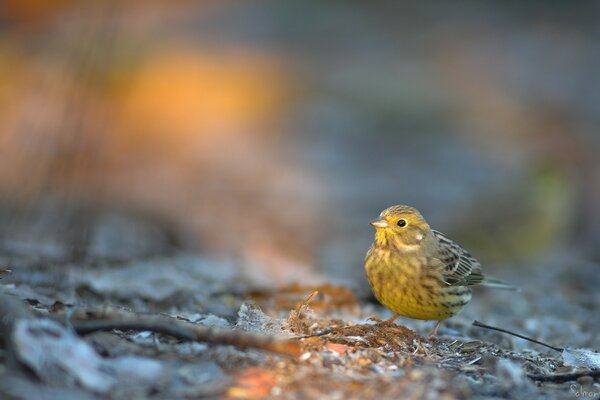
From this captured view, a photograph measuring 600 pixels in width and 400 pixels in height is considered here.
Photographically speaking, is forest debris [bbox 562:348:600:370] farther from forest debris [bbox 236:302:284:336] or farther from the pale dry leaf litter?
forest debris [bbox 236:302:284:336]

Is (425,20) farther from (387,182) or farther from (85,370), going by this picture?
(85,370)

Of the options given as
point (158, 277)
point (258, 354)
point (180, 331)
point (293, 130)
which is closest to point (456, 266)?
point (158, 277)

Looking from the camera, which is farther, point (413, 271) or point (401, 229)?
point (401, 229)

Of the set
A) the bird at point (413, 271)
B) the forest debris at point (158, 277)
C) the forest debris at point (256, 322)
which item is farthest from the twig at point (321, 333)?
the forest debris at point (158, 277)

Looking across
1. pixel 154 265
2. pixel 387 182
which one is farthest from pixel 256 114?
pixel 154 265

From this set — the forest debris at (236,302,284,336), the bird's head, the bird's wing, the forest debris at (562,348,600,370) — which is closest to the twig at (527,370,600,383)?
the forest debris at (562,348,600,370)

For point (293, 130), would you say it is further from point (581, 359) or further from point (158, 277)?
point (581, 359)

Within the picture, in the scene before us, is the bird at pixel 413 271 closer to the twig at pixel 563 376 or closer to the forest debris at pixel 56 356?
the twig at pixel 563 376
